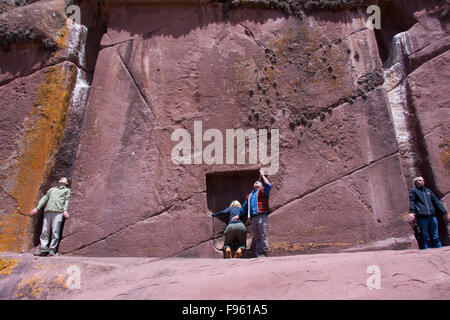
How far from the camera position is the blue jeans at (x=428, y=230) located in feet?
19.9

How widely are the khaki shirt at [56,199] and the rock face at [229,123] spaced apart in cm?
19

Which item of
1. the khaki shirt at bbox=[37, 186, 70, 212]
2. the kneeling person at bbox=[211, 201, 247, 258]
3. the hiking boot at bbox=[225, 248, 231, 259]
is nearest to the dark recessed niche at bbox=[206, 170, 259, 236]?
the kneeling person at bbox=[211, 201, 247, 258]

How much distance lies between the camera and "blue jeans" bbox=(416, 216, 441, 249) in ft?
19.9

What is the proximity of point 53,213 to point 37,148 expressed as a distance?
1281 mm

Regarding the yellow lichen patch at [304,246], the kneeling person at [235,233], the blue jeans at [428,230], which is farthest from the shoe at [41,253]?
the blue jeans at [428,230]

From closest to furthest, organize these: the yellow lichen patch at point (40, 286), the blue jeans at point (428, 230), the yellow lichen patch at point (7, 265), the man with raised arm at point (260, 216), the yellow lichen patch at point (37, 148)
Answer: the yellow lichen patch at point (40, 286)
the yellow lichen patch at point (7, 265)
the man with raised arm at point (260, 216)
the blue jeans at point (428, 230)
the yellow lichen patch at point (37, 148)

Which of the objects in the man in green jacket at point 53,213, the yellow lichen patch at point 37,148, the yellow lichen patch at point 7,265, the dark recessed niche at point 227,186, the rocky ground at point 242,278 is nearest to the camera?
the rocky ground at point 242,278

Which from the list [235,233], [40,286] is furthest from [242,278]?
[40,286]

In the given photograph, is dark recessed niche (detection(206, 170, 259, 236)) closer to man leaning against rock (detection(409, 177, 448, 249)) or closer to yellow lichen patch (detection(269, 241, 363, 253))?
yellow lichen patch (detection(269, 241, 363, 253))

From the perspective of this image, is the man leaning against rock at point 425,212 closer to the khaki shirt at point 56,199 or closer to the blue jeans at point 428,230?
the blue jeans at point 428,230

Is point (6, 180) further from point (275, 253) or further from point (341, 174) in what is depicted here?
point (341, 174)

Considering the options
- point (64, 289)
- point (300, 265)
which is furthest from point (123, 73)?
point (300, 265)

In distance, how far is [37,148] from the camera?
6852mm

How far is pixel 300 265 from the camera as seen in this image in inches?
172
